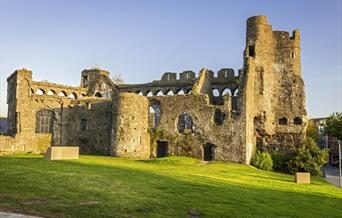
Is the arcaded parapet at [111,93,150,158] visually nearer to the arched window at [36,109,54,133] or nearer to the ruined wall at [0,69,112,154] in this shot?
the ruined wall at [0,69,112,154]

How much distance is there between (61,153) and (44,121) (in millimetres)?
17926

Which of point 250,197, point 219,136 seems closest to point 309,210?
point 250,197

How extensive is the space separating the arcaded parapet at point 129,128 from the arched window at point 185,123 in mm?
3823

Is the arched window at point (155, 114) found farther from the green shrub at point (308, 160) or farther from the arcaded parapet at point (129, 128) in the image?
the green shrub at point (308, 160)

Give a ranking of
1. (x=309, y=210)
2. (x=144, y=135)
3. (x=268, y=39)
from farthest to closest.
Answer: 1. (x=268, y=39)
2. (x=144, y=135)
3. (x=309, y=210)

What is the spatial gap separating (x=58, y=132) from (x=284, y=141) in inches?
963

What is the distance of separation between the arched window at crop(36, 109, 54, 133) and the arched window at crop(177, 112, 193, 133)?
13857mm

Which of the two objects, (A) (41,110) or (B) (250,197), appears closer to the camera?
(B) (250,197)

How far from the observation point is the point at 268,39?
44.0m

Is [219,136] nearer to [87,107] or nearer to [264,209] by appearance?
[87,107]

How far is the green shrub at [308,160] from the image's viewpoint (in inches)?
1487

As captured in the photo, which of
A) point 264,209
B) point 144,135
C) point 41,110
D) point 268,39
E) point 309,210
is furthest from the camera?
point 268,39

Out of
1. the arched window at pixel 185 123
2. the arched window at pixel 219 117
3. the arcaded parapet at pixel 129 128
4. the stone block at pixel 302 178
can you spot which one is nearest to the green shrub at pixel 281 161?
the arched window at pixel 219 117

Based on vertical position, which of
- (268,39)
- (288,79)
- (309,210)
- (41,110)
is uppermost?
(268,39)
